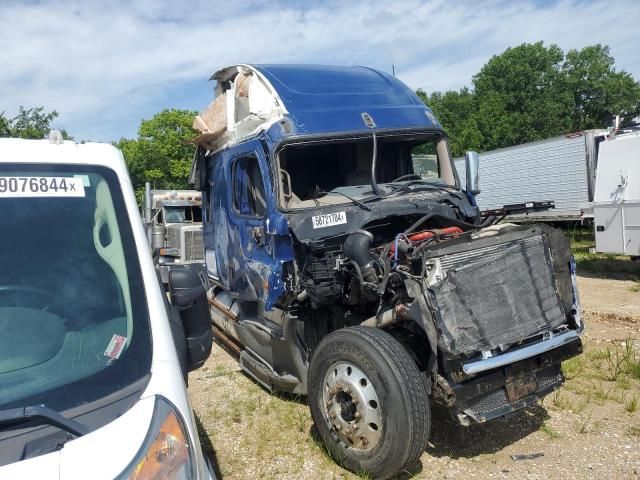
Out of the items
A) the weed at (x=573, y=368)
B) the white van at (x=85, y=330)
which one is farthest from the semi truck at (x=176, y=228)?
the white van at (x=85, y=330)

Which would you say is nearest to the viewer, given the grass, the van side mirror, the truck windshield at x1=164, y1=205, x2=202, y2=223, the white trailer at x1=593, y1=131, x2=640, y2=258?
the van side mirror

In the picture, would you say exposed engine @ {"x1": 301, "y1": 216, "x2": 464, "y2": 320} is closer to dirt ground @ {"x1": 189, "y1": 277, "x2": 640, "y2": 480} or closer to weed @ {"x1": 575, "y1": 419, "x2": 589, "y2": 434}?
dirt ground @ {"x1": 189, "y1": 277, "x2": 640, "y2": 480}

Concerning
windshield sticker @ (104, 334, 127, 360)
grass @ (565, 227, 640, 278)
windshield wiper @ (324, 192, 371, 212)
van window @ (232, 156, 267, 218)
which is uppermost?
van window @ (232, 156, 267, 218)

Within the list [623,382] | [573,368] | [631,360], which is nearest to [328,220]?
[573,368]

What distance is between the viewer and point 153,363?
2.23m

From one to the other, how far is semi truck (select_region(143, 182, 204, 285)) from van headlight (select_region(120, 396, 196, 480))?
8821mm

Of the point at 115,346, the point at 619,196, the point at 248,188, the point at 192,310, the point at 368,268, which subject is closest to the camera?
the point at 115,346

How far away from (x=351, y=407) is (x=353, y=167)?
2.61 metres

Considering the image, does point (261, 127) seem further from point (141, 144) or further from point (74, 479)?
point (141, 144)

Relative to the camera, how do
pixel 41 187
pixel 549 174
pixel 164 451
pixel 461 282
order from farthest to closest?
pixel 549 174 → pixel 461 282 → pixel 41 187 → pixel 164 451

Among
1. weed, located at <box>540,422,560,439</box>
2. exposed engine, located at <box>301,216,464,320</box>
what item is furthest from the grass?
exposed engine, located at <box>301,216,464,320</box>

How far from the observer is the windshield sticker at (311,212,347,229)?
4.65 meters

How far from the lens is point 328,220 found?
15.4 ft

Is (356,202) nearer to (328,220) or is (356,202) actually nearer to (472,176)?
(328,220)
